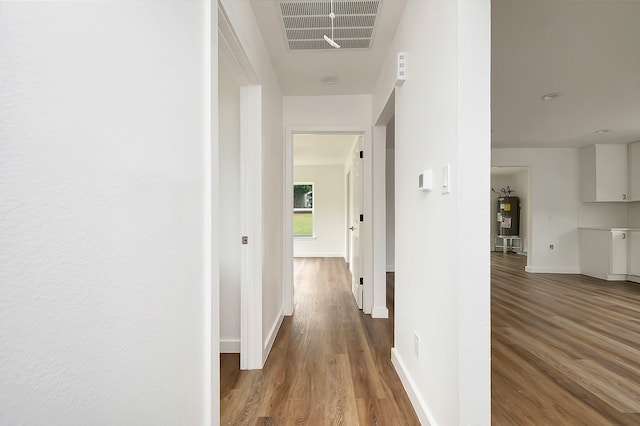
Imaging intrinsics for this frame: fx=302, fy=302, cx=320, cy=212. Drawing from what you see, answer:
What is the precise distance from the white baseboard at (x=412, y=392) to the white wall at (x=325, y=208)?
5.89 metres

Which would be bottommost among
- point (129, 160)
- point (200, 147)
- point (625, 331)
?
point (625, 331)

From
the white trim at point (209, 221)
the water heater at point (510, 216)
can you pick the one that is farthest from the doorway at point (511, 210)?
the white trim at point (209, 221)

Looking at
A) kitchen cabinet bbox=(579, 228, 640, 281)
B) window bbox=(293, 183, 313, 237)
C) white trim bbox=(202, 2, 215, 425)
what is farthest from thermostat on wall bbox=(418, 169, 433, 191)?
window bbox=(293, 183, 313, 237)

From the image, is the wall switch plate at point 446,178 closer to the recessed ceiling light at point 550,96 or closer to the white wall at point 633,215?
the recessed ceiling light at point 550,96

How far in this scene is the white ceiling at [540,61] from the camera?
6.61 feet

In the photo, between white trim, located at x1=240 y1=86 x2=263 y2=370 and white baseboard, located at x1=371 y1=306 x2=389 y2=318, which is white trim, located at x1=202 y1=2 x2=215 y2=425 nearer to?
white trim, located at x1=240 y1=86 x2=263 y2=370

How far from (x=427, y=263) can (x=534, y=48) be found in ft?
7.04

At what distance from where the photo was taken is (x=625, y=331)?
294 centimetres

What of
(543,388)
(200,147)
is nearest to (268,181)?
(200,147)

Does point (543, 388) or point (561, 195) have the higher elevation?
point (561, 195)

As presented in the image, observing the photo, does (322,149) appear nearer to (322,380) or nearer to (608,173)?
(322,380)

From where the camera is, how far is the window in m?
8.24

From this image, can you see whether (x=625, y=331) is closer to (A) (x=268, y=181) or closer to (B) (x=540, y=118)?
(B) (x=540, y=118)

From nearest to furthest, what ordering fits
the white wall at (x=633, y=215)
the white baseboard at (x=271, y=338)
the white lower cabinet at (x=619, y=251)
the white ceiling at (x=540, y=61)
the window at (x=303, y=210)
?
the white ceiling at (x=540, y=61)
the white baseboard at (x=271, y=338)
the white lower cabinet at (x=619, y=251)
the white wall at (x=633, y=215)
the window at (x=303, y=210)
